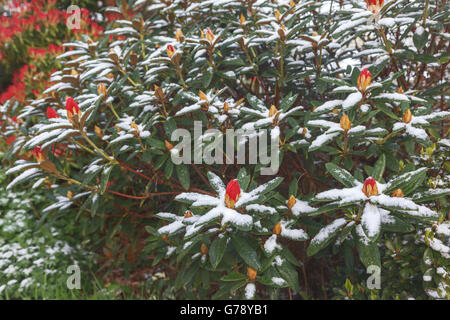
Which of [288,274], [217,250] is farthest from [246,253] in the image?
[288,274]

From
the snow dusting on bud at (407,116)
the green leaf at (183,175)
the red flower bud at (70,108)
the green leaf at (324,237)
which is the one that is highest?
the red flower bud at (70,108)

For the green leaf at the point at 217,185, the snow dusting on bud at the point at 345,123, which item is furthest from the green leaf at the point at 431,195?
the green leaf at the point at 217,185

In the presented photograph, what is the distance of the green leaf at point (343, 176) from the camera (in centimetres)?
125

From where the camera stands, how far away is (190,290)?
7.20ft

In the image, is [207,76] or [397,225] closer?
[397,225]

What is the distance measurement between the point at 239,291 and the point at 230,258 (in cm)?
34

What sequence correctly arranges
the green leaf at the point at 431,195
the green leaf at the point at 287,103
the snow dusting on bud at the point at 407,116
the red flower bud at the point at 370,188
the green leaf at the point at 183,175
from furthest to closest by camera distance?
the green leaf at the point at 183,175, the green leaf at the point at 287,103, the snow dusting on bud at the point at 407,116, the green leaf at the point at 431,195, the red flower bud at the point at 370,188

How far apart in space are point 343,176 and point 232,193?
1.38 feet

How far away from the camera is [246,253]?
1.31m

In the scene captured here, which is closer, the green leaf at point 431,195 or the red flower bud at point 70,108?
the green leaf at point 431,195

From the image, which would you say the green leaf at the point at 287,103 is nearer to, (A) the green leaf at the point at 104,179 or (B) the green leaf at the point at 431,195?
(B) the green leaf at the point at 431,195

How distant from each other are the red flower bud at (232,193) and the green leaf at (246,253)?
22cm

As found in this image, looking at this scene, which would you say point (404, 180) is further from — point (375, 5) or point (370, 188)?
point (375, 5)
